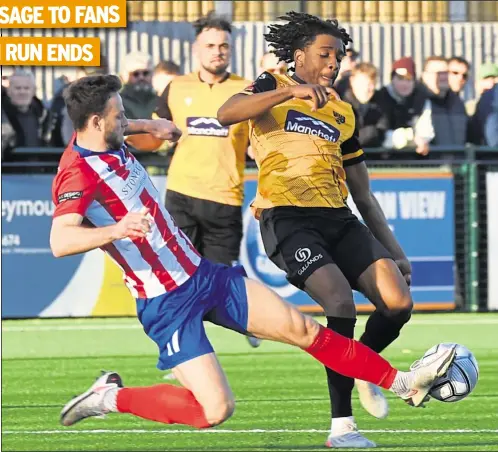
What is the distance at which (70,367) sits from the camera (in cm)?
1219

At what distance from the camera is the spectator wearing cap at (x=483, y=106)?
16.2 meters

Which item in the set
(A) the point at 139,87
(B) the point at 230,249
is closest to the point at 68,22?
(B) the point at 230,249

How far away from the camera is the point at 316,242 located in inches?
327

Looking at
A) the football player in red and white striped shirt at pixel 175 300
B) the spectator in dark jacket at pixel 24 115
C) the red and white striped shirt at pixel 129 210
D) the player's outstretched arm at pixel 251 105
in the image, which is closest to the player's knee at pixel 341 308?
the football player in red and white striped shirt at pixel 175 300

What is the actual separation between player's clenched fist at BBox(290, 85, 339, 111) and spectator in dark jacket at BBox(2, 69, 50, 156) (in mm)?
7913

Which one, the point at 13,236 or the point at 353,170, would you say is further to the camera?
the point at 13,236

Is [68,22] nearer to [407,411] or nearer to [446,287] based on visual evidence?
[407,411]

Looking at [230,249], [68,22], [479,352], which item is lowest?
[479,352]

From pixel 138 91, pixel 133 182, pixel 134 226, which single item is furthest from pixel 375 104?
pixel 134 226

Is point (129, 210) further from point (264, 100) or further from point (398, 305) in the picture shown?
point (398, 305)

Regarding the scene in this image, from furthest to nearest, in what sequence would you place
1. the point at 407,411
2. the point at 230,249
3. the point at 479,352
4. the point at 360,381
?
the point at 479,352
the point at 230,249
the point at 407,411
the point at 360,381

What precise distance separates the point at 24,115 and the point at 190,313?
327 inches

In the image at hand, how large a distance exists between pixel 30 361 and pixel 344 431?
16.9 ft

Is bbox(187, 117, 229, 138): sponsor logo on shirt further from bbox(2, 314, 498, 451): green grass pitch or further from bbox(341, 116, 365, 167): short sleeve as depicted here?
bbox(341, 116, 365, 167): short sleeve
